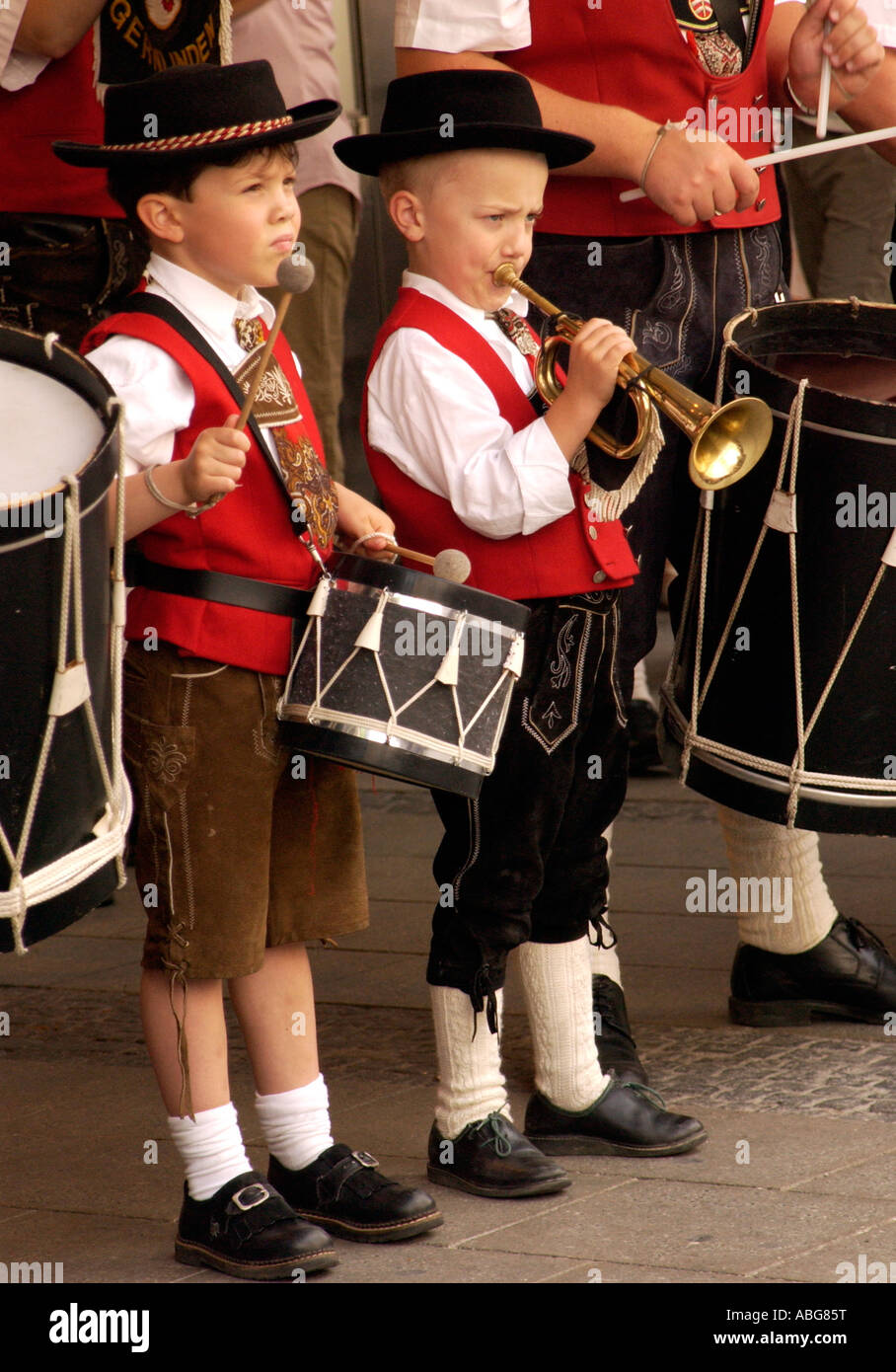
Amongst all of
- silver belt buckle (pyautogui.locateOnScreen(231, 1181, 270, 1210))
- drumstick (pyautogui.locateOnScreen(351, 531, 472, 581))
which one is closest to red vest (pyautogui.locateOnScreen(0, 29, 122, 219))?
drumstick (pyautogui.locateOnScreen(351, 531, 472, 581))

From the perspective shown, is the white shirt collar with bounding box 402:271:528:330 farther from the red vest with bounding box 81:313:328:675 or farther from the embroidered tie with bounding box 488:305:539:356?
the red vest with bounding box 81:313:328:675

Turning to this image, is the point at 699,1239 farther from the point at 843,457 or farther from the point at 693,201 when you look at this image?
the point at 693,201

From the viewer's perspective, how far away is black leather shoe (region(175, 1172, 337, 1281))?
2527 mm

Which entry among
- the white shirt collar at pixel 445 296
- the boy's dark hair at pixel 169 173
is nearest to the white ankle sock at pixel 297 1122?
the white shirt collar at pixel 445 296

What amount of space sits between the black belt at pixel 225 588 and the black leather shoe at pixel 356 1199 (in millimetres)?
777

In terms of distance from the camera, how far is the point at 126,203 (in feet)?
8.66

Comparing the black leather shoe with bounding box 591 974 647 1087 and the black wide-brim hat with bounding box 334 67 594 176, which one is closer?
the black wide-brim hat with bounding box 334 67 594 176

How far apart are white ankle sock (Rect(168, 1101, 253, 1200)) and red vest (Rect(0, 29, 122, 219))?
1932mm

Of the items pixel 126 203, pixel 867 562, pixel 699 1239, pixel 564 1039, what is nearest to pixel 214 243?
pixel 126 203

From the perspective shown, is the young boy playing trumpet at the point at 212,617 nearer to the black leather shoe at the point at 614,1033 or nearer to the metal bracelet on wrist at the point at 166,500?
the metal bracelet on wrist at the point at 166,500

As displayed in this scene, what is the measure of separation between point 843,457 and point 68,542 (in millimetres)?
1230

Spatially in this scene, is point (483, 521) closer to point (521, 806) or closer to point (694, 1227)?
point (521, 806)

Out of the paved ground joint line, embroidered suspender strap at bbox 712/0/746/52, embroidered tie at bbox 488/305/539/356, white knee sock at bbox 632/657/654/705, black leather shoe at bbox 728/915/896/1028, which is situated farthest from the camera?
white knee sock at bbox 632/657/654/705

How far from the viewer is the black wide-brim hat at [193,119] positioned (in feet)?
8.31
